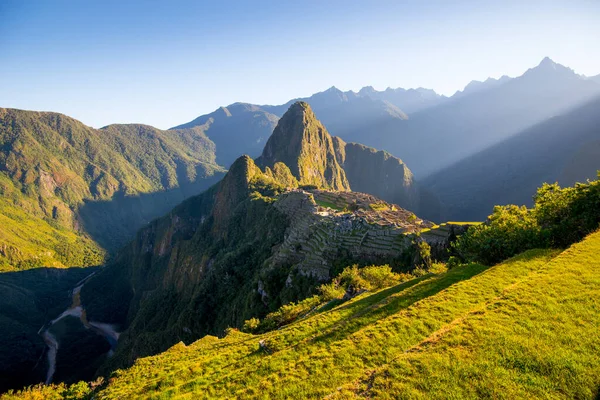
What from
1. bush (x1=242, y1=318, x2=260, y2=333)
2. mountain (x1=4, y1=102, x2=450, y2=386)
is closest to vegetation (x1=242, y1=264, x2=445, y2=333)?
bush (x1=242, y1=318, x2=260, y2=333)

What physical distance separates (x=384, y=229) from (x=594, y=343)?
47.6 meters

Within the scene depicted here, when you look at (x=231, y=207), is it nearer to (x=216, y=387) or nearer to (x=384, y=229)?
(x=384, y=229)

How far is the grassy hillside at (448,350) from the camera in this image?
12.5 meters

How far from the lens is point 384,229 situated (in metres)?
61.2

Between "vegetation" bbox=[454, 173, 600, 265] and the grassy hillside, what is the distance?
3994 mm

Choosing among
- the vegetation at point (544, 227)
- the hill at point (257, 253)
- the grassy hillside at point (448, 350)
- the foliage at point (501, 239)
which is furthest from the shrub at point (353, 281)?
the grassy hillside at point (448, 350)

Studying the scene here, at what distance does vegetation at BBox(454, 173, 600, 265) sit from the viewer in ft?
91.2

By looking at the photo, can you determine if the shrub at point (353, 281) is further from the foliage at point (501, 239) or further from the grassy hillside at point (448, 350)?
the grassy hillside at point (448, 350)

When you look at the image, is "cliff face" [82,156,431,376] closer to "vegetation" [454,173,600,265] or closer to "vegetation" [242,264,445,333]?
"vegetation" [242,264,445,333]

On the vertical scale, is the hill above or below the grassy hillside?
below

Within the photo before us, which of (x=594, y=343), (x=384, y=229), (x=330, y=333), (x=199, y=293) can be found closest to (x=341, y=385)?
(x=330, y=333)

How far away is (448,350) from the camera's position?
14.3 m

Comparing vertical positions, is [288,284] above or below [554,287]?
below

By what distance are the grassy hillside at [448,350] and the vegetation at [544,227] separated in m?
3.99
